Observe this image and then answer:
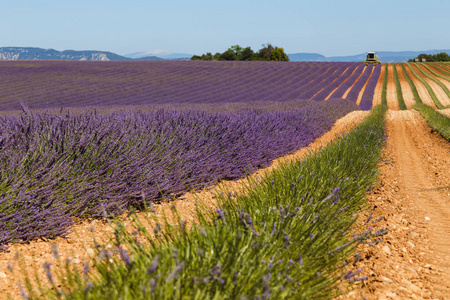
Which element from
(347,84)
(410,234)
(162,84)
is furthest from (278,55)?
(410,234)

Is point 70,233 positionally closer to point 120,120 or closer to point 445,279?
point 120,120

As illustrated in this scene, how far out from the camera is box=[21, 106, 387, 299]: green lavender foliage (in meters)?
1.72

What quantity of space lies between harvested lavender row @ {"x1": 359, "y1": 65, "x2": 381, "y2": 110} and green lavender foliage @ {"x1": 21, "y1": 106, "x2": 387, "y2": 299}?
2165 centimetres

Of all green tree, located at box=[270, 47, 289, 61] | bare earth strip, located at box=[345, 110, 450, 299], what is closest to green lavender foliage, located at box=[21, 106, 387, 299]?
bare earth strip, located at box=[345, 110, 450, 299]

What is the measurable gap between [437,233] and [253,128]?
441 centimetres

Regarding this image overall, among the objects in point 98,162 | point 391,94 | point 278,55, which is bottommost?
point 391,94

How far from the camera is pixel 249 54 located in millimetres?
67250

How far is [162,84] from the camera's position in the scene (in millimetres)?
23625

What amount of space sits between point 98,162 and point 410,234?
3512mm

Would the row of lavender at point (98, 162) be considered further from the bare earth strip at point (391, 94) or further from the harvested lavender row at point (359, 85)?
the harvested lavender row at point (359, 85)

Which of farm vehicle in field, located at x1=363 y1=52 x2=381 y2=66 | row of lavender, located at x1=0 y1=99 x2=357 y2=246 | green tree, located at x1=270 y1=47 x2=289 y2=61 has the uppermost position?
green tree, located at x1=270 y1=47 x2=289 y2=61

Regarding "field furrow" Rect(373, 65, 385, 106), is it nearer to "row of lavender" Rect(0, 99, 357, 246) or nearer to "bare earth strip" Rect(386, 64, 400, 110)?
"bare earth strip" Rect(386, 64, 400, 110)

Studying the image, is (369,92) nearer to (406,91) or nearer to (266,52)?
(406,91)

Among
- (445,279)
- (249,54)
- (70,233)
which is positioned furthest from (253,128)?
(249,54)
